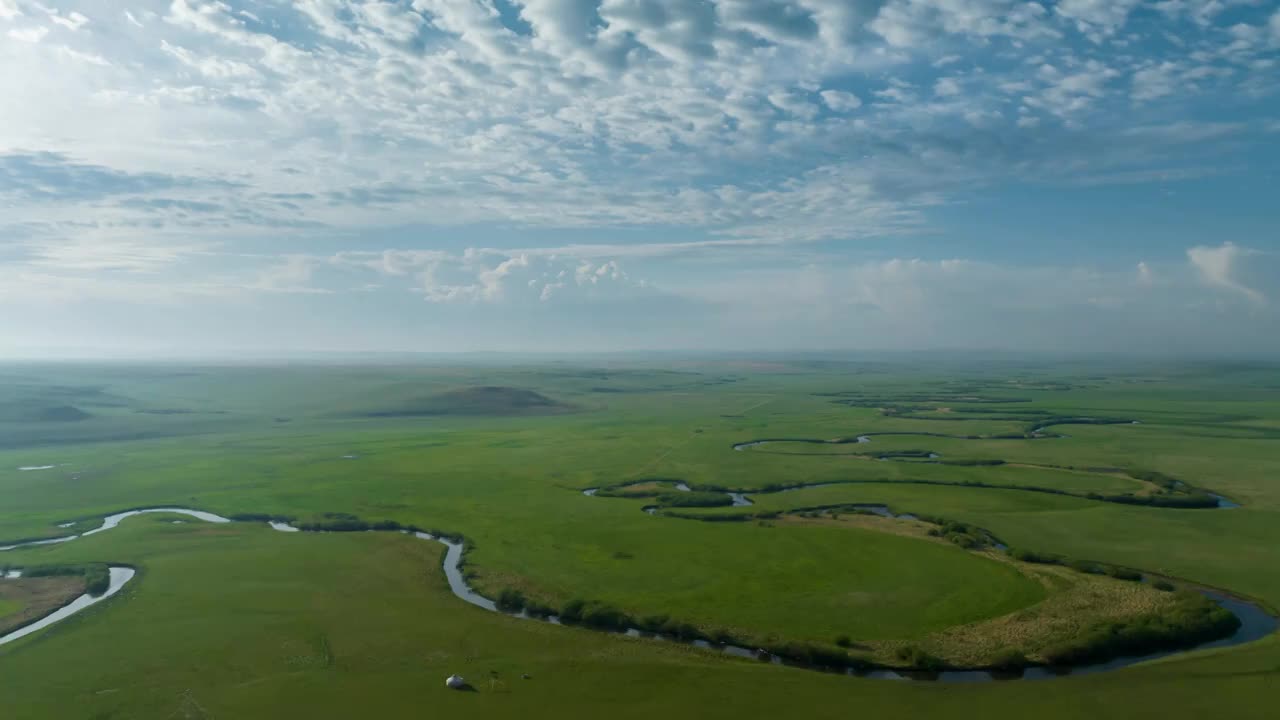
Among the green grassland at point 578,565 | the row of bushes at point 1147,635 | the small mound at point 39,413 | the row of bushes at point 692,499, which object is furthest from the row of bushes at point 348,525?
the small mound at point 39,413

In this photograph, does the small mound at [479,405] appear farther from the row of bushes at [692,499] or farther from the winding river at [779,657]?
the winding river at [779,657]

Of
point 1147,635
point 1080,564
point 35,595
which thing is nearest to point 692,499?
point 1080,564

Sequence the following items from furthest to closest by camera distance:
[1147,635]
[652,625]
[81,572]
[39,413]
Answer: [39,413] → [81,572] → [652,625] → [1147,635]

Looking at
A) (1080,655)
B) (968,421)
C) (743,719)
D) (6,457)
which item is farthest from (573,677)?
(968,421)

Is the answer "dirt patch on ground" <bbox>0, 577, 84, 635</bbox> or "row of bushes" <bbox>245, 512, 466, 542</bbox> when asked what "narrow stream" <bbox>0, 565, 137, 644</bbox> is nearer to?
"dirt patch on ground" <bbox>0, 577, 84, 635</bbox>

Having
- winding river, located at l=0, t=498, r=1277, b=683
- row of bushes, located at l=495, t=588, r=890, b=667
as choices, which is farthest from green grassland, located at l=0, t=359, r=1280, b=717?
row of bushes, located at l=495, t=588, r=890, b=667

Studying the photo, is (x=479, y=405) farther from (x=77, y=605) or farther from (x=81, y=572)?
(x=77, y=605)
